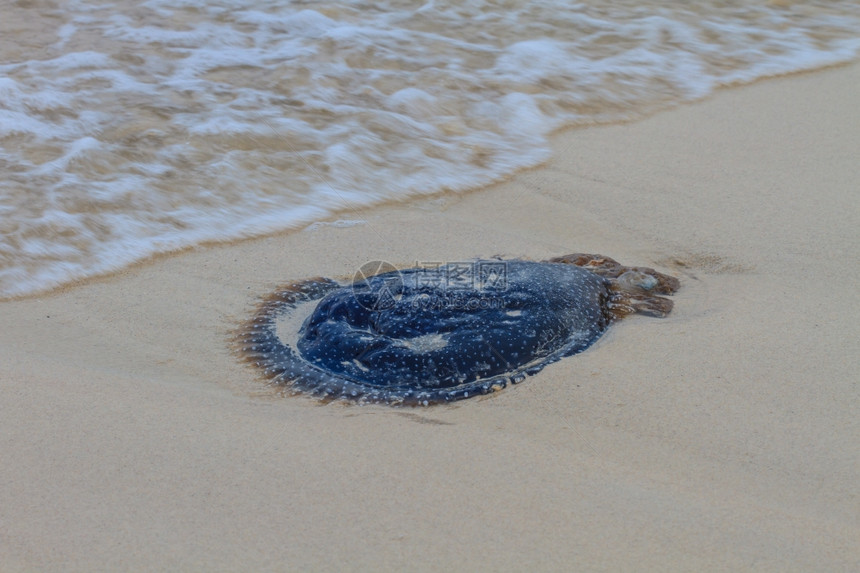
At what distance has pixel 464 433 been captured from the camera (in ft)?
7.64

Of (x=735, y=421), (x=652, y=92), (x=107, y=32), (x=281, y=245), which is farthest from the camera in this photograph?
(x=107, y=32)

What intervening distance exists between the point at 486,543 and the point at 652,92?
13.2 ft

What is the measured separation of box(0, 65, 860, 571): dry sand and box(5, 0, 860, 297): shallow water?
455 mm

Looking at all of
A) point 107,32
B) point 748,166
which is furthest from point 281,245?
point 107,32

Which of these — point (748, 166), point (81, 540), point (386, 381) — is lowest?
point (81, 540)

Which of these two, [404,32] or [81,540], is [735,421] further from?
[404,32]

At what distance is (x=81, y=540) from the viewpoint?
1.96m

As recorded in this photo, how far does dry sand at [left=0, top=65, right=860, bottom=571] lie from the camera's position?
1.94m

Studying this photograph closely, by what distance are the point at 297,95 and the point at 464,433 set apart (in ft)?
11.1

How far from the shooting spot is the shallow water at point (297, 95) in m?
3.92
